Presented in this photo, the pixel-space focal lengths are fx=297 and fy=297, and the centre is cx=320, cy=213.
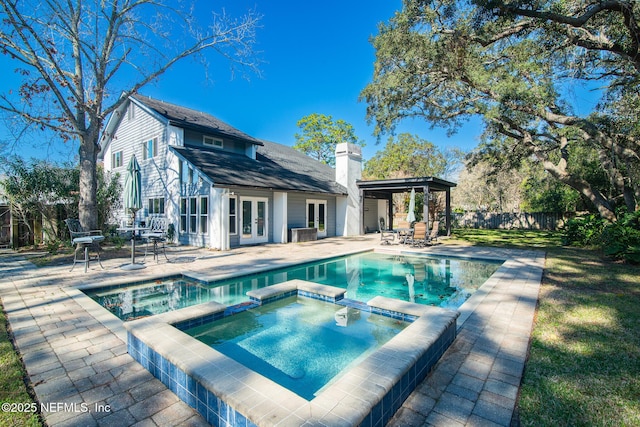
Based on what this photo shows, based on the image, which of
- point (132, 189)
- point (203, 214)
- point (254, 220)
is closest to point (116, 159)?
point (203, 214)

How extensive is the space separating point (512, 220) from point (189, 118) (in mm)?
25924

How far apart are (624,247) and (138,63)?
57.3 feet

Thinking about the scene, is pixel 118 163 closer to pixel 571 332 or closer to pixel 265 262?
pixel 265 262

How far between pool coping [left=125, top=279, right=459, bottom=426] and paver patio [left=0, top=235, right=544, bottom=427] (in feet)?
0.49

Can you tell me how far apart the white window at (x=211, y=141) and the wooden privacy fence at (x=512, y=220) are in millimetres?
21095

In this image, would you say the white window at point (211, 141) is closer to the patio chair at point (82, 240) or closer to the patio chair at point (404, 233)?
the patio chair at point (82, 240)

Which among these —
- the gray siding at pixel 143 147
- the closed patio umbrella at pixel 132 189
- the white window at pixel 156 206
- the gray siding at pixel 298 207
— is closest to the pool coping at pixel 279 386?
the closed patio umbrella at pixel 132 189

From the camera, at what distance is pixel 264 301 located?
5.50 metres

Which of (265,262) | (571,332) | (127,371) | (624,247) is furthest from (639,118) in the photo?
(127,371)

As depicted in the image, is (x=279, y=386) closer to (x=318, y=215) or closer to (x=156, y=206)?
(x=318, y=215)

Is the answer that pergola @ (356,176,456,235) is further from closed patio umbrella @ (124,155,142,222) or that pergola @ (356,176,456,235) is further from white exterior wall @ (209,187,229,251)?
closed patio umbrella @ (124,155,142,222)

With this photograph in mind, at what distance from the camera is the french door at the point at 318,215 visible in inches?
671

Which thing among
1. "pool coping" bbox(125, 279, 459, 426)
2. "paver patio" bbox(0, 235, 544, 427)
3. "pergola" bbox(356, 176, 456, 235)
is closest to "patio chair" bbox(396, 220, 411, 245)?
"pergola" bbox(356, 176, 456, 235)

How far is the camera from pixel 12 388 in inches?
105
